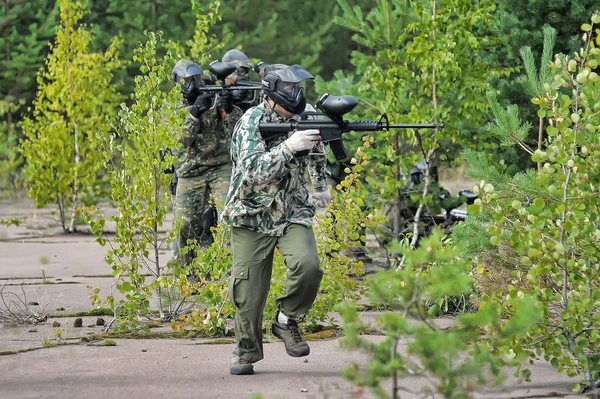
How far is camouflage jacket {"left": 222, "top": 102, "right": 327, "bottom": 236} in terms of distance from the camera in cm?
635

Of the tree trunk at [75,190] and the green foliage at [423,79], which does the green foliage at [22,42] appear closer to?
the tree trunk at [75,190]

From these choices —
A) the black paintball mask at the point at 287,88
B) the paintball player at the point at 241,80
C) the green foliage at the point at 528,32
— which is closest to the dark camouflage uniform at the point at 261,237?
the black paintball mask at the point at 287,88

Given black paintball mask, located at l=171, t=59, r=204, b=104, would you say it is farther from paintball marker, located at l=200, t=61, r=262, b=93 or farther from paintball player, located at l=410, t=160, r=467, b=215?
paintball player, located at l=410, t=160, r=467, b=215

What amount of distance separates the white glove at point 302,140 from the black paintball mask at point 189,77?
13.3 feet

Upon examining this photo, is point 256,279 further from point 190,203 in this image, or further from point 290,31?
point 290,31

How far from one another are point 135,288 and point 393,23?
4.40m

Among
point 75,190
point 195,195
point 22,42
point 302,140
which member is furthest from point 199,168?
point 22,42

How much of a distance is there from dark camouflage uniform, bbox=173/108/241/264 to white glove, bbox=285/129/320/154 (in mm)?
3893

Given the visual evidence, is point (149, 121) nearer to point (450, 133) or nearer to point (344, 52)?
point (450, 133)

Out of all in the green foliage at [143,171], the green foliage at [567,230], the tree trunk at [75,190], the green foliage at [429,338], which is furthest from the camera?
the tree trunk at [75,190]

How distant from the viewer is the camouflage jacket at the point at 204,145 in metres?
10.0

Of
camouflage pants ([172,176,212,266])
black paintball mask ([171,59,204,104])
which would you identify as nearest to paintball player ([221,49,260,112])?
black paintball mask ([171,59,204,104])

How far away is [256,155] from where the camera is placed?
6266 mm

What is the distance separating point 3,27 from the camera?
76.8 ft
